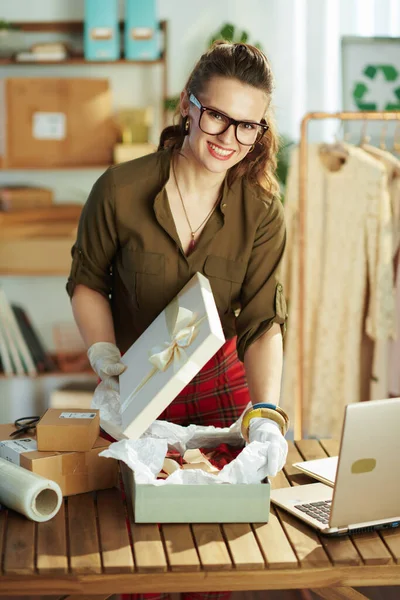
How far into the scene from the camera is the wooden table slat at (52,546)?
139 centimetres

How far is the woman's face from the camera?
176 centimetres

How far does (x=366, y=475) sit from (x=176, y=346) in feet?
1.37

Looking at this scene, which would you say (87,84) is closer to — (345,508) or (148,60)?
(148,60)

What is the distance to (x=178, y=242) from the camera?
1965 millimetres

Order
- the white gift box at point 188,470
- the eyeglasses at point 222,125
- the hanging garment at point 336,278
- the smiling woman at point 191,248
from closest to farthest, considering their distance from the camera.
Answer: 1. the white gift box at point 188,470
2. the eyeglasses at point 222,125
3. the smiling woman at point 191,248
4. the hanging garment at point 336,278

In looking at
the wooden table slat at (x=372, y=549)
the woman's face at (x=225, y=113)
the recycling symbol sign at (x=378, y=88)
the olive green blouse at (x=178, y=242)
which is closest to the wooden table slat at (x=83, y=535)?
the wooden table slat at (x=372, y=549)

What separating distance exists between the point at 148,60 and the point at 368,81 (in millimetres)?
1082

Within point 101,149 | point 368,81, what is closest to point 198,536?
point 101,149

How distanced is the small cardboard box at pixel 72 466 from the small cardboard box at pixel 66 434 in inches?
0.5

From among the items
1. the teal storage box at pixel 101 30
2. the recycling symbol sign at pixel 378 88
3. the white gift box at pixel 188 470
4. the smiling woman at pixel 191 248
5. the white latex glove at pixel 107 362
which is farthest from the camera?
the recycling symbol sign at pixel 378 88

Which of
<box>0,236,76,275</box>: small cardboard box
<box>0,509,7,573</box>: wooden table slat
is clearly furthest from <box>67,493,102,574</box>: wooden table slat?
<box>0,236,76,275</box>: small cardboard box

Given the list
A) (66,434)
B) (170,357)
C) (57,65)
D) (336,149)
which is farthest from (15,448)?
(57,65)

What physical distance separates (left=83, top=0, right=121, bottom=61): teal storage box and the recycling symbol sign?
1.19 m

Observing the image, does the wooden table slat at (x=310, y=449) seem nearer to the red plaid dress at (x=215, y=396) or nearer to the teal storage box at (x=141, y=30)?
the red plaid dress at (x=215, y=396)
